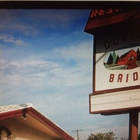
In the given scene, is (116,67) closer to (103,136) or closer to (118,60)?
(118,60)

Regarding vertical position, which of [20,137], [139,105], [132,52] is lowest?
[20,137]

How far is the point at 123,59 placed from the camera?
286 centimetres

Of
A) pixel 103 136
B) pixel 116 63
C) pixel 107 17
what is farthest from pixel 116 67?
pixel 103 136

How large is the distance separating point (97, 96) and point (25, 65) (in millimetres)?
799

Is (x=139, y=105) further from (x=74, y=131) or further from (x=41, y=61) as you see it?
(x=41, y=61)

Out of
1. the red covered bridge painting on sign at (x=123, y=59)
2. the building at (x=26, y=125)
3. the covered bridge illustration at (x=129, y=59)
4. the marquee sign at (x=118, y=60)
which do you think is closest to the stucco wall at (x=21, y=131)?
the building at (x=26, y=125)

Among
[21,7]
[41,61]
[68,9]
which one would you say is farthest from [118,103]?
[21,7]

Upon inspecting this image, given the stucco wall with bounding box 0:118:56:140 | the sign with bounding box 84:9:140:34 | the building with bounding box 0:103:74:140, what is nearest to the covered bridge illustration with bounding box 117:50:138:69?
the sign with bounding box 84:9:140:34

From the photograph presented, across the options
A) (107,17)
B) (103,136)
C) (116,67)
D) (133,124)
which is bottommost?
(103,136)

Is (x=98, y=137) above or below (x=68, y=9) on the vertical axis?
below

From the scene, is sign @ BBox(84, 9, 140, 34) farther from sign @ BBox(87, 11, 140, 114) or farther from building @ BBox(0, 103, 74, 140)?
building @ BBox(0, 103, 74, 140)

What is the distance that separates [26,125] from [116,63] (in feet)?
3.70

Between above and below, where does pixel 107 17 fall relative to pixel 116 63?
above

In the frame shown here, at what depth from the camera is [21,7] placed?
2.63 m
